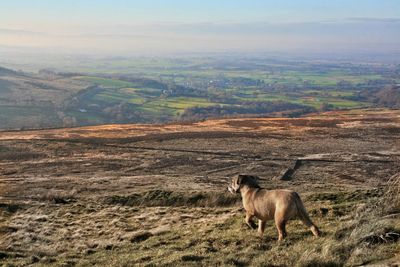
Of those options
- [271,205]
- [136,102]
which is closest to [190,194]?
[271,205]

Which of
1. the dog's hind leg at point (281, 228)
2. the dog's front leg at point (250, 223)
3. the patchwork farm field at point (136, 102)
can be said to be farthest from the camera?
Result: the patchwork farm field at point (136, 102)

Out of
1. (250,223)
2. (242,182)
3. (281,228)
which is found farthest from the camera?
(250,223)

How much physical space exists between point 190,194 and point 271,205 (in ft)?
42.7

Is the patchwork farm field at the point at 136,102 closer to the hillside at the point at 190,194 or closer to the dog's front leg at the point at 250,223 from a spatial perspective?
the hillside at the point at 190,194

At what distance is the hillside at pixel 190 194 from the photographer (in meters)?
11.9

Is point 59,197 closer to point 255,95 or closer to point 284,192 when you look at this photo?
point 284,192

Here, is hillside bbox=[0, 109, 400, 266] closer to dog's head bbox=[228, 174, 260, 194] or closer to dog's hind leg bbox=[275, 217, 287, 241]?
dog's hind leg bbox=[275, 217, 287, 241]

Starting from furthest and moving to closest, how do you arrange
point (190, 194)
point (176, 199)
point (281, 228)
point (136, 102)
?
1. point (136, 102)
2. point (190, 194)
3. point (176, 199)
4. point (281, 228)

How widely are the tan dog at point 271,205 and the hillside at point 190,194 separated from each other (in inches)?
17.5

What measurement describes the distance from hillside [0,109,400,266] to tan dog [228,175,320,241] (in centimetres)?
44

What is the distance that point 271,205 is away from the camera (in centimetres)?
1267

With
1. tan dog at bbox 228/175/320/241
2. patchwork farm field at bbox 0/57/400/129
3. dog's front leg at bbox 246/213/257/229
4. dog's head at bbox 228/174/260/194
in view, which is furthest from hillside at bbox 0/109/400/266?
patchwork farm field at bbox 0/57/400/129

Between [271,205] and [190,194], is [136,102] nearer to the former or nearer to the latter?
[190,194]

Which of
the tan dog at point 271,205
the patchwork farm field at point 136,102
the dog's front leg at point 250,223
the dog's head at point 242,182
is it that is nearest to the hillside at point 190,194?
the dog's front leg at point 250,223
